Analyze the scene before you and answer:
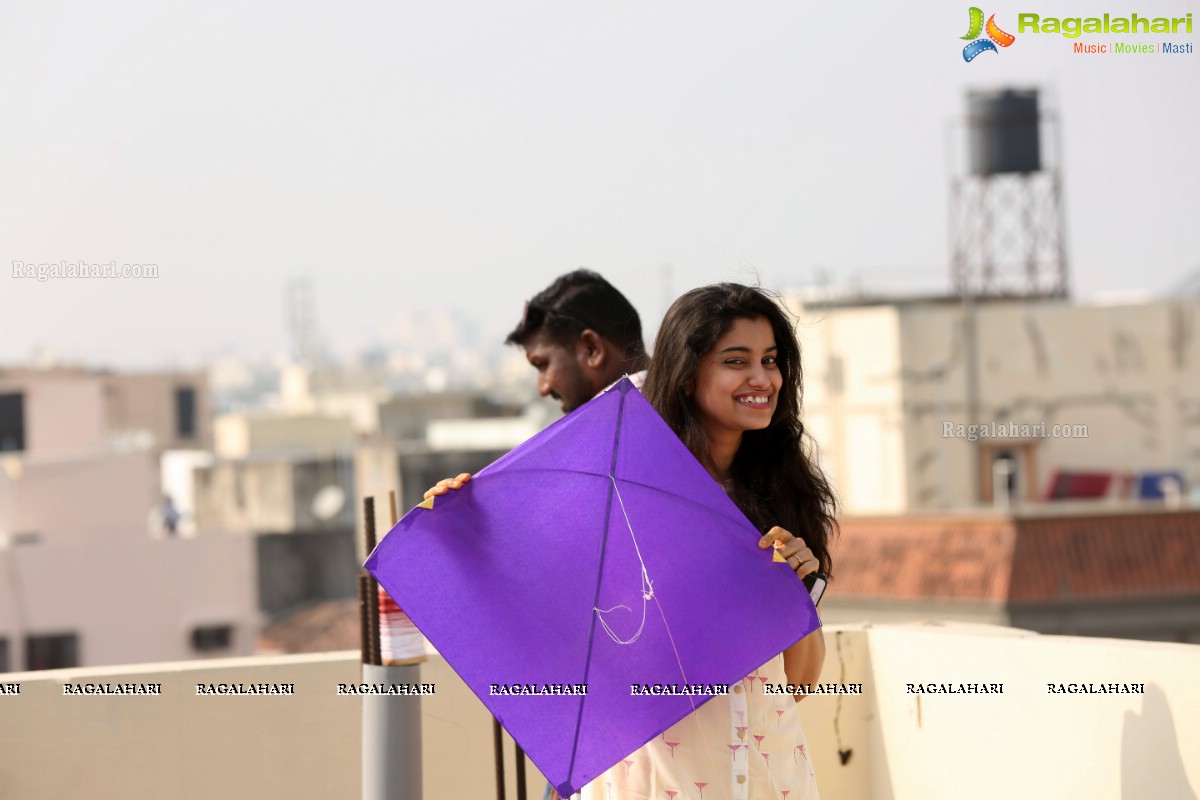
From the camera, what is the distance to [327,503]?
1089 inches

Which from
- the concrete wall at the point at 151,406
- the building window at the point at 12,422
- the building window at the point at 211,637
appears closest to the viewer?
the building window at the point at 211,637

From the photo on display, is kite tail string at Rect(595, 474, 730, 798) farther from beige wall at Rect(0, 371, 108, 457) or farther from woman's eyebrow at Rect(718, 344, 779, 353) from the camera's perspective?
beige wall at Rect(0, 371, 108, 457)

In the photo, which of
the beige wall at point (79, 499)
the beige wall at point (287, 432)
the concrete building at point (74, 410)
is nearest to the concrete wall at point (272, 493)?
the concrete building at point (74, 410)

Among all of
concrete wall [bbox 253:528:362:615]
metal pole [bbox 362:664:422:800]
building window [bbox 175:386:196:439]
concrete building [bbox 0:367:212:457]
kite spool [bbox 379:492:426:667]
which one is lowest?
concrete wall [bbox 253:528:362:615]

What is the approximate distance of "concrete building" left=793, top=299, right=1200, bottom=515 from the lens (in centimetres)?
2820

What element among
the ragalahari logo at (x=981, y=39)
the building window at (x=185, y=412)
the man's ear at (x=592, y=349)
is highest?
the ragalahari logo at (x=981, y=39)

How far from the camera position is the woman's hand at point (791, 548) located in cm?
291

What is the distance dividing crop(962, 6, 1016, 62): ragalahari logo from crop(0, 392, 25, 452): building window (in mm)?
21910

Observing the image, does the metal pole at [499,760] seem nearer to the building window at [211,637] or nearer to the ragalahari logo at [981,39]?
the ragalahari logo at [981,39]

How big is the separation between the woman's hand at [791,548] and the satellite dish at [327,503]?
987 inches

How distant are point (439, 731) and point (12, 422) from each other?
80.9 feet

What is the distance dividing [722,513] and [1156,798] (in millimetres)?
1146

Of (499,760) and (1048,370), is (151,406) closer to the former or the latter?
(1048,370)

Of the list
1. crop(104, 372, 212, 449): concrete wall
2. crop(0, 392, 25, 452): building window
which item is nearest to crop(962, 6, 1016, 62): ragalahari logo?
crop(0, 392, 25, 452): building window
